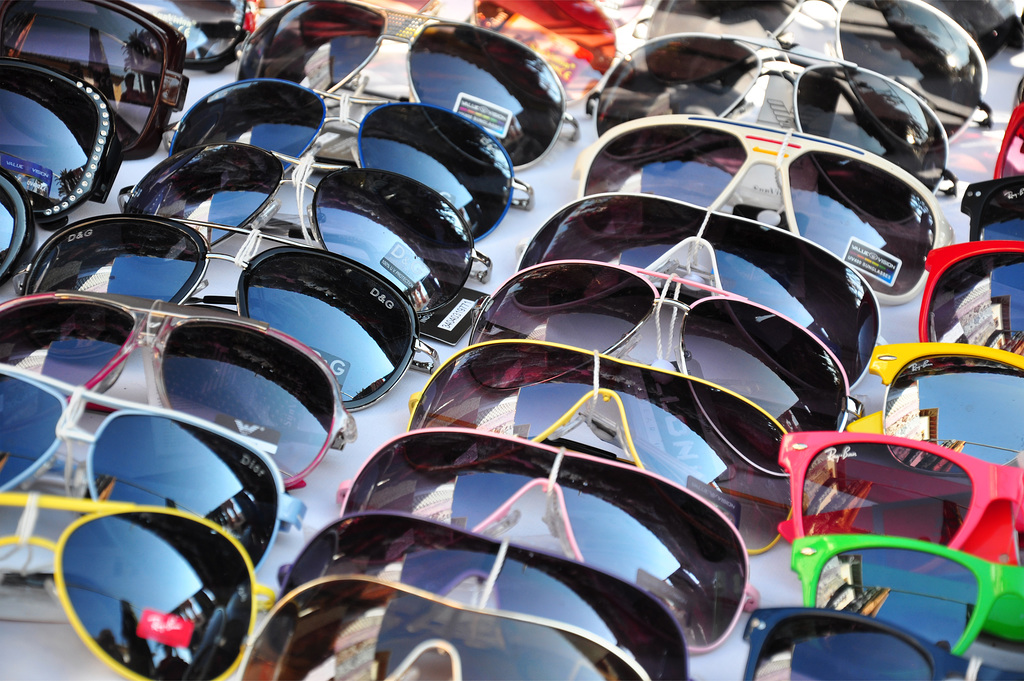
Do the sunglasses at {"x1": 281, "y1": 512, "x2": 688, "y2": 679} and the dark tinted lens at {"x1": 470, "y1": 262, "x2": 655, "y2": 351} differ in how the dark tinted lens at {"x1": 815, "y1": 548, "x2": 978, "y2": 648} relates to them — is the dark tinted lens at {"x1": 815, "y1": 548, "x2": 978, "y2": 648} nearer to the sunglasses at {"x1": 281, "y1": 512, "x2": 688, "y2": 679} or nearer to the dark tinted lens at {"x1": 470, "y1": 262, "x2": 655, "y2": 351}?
the sunglasses at {"x1": 281, "y1": 512, "x2": 688, "y2": 679}

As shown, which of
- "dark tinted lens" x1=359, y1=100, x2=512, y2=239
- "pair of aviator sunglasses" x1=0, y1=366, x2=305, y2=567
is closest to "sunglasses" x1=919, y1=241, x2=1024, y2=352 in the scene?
"dark tinted lens" x1=359, y1=100, x2=512, y2=239

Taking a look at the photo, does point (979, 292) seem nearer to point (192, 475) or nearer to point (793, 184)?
point (793, 184)

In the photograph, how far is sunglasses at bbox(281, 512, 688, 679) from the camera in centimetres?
75

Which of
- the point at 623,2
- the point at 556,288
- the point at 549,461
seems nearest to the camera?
the point at 549,461

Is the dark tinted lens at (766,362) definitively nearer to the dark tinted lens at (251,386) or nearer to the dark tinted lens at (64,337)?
the dark tinted lens at (251,386)

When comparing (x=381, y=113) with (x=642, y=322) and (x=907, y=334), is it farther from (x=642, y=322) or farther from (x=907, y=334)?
(x=907, y=334)

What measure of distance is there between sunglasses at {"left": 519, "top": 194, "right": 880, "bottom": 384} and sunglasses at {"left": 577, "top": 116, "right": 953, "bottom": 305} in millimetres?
136

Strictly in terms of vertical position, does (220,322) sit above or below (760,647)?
above

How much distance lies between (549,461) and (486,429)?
132 mm

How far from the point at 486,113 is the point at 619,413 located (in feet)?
2.37

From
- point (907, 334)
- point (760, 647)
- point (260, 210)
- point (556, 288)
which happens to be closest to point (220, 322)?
point (260, 210)

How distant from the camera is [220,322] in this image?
0.95 metres

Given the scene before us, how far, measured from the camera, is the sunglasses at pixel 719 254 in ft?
3.89

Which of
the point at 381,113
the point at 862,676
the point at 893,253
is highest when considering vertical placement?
the point at 381,113
